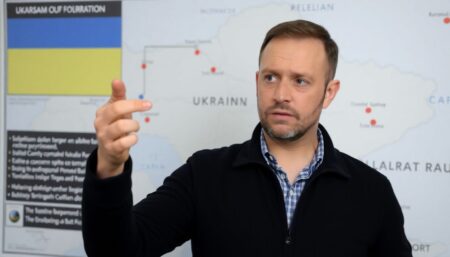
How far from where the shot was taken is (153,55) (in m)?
1.62

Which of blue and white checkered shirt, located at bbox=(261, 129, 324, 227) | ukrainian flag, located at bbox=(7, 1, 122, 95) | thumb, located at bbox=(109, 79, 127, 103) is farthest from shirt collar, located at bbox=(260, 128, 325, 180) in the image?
ukrainian flag, located at bbox=(7, 1, 122, 95)

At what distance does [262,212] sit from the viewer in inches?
42.4

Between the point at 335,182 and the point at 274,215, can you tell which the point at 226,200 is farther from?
the point at 335,182

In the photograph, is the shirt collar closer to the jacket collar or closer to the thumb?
the jacket collar

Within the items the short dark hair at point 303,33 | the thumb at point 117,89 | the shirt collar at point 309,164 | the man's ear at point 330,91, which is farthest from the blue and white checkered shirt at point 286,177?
the thumb at point 117,89

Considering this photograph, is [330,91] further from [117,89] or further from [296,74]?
[117,89]

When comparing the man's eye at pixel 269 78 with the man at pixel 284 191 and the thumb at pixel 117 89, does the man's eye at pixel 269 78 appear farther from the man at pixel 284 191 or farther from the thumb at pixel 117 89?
the thumb at pixel 117 89

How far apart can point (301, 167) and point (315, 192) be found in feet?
0.33

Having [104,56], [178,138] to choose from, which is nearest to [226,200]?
[178,138]

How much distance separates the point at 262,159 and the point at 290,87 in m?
0.20

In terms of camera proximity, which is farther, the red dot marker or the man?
the red dot marker

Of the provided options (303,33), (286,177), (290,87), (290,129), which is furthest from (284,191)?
(303,33)

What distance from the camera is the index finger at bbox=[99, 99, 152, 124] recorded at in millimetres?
670

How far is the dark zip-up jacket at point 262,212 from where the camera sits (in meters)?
1.04
